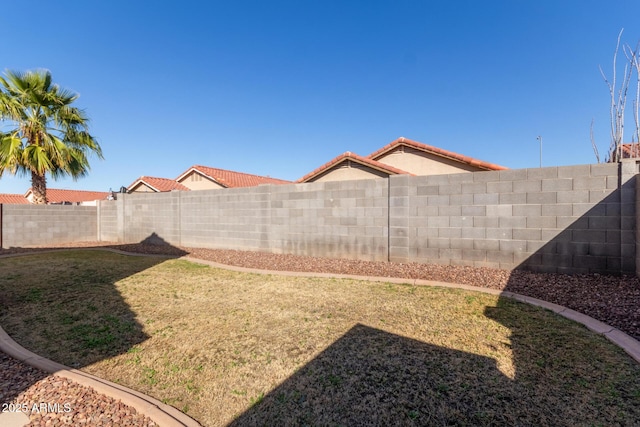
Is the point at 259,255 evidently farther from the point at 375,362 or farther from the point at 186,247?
the point at 375,362

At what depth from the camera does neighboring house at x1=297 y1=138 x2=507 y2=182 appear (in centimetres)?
1209

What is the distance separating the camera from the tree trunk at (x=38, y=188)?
40.7 feet

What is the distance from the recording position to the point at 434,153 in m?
12.7

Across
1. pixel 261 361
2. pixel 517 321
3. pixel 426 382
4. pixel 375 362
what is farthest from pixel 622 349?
pixel 261 361

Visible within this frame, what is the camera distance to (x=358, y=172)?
1284 cm

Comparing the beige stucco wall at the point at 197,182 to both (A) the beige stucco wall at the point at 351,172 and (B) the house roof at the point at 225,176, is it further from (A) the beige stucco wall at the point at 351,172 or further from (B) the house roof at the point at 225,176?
(A) the beige stucco wall at the point at 351,172

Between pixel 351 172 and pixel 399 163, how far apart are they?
8.88 feet

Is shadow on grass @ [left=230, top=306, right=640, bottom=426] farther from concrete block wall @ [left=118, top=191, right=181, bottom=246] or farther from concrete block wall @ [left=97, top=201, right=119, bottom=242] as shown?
concrete block wall @ [left=97, top=201, right=119, bottom=242]

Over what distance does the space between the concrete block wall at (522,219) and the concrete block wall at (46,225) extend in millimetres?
15182

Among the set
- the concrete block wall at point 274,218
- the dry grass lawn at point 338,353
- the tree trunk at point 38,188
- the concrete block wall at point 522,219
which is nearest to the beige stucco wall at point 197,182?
the concrete block wall at point 274,218

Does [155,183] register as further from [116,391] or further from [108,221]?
[116,391]

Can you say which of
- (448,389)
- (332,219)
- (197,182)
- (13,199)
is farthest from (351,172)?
(13,199)

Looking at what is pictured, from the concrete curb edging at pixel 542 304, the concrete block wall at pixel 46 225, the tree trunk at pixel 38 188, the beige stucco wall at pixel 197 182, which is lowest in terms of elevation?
the concrete curb edging at pixel 542 304

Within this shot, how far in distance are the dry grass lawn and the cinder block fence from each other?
206 cm
